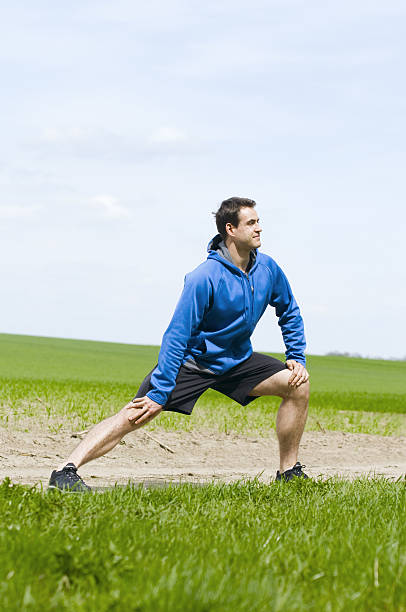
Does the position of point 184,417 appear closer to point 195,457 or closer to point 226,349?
point 195,457

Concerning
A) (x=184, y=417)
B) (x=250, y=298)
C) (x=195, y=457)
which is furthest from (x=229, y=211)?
(x=184, y=417)

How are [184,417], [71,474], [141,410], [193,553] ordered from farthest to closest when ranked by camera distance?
1. [184,417]
2. [141,410]
3. [71,474]
4. [193,553]

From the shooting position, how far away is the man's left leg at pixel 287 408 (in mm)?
6453

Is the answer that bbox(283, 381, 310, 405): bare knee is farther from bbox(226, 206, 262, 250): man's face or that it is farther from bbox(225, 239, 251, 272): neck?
bbox(226, 206, 262, 250): man's face

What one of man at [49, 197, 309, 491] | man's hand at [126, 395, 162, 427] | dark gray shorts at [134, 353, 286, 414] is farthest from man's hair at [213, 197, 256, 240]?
man's hand at [126, 395, 162, 427]

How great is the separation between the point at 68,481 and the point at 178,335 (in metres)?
1.40

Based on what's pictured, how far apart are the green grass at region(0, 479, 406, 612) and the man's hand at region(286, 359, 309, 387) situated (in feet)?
4.52

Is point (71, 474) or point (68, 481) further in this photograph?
point (71, 474)

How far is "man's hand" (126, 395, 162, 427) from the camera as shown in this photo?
579 centimetres

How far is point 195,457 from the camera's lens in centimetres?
970

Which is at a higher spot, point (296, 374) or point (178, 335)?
point (178, 335)

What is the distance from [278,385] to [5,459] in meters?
3.71

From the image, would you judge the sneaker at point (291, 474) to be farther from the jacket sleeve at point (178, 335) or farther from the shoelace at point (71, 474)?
the shoelace at point (71, 474)

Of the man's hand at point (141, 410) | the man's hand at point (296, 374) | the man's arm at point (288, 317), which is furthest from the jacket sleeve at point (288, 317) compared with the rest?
the man's hand at point (141, 410)
